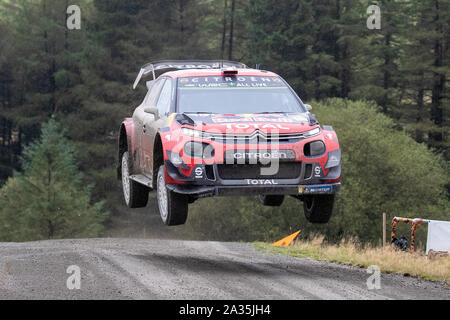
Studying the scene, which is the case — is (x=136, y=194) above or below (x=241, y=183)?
below

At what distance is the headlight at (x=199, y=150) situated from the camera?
32.7 feet

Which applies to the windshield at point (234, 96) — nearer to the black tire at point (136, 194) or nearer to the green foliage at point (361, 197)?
the black tire at point (136, 194)

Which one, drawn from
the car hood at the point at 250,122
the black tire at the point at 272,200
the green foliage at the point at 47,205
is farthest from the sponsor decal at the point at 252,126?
the green foliage at the point at 47,205

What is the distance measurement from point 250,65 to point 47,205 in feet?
67.5

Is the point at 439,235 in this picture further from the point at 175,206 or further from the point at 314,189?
the point at 175,206

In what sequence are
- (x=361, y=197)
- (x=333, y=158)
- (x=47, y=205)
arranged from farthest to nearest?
(x=47, y=205) < (x=361, y=197) < (x=333, y=158)

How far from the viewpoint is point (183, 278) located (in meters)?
12.6

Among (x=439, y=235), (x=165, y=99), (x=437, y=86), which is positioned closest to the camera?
(x=165, y=99)

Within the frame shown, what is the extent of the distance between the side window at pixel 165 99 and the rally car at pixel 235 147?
0.04m

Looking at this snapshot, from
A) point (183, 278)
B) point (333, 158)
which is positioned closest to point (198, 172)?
point (333, 158)

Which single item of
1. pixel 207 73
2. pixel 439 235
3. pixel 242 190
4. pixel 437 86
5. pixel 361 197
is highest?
pixel 437 86

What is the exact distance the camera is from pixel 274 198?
40.0ft

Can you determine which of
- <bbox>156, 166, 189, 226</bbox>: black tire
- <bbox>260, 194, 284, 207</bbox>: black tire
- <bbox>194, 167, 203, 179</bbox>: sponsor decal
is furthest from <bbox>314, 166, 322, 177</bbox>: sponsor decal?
<bbox>260, 194, 284, 207</bbox>: black tire

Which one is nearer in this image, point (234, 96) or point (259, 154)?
point (259, 154)
